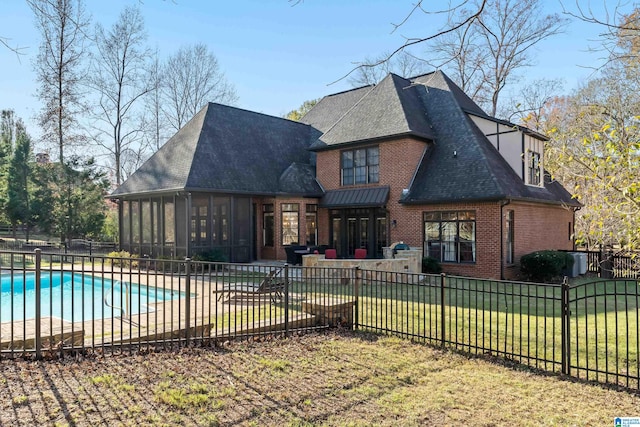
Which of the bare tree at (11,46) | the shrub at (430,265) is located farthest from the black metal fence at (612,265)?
the bare tree at (11,46)

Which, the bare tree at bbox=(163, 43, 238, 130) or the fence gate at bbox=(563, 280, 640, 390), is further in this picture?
the bare tree at bbox=(163, 43, 238, 130)

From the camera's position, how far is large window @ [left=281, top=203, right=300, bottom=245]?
20.2 meters

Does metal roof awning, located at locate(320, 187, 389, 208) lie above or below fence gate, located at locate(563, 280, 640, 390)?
above

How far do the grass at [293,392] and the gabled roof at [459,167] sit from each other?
1053 cm

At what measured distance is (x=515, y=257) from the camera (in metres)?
16.3

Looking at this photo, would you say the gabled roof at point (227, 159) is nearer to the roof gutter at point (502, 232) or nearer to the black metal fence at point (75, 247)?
the black metal fence at point (75, 247)

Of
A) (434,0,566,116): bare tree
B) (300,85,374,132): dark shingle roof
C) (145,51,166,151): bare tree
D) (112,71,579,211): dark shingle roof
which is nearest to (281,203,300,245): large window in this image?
(112,71,579,211): dark shingle roof

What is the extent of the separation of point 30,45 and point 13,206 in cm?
3491

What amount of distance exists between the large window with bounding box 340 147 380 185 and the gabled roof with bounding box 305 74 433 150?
30.5 inches

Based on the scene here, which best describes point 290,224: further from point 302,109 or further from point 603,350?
point 302,109

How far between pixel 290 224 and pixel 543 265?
1107cm

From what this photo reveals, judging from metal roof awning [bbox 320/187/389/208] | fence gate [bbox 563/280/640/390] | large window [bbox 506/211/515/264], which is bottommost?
fence gate [bbox 563/280/640/390]

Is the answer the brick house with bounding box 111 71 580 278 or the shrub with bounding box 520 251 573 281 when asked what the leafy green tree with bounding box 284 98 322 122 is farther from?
the shrub with bounding box 520 251 573 281

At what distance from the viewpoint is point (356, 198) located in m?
19.1
